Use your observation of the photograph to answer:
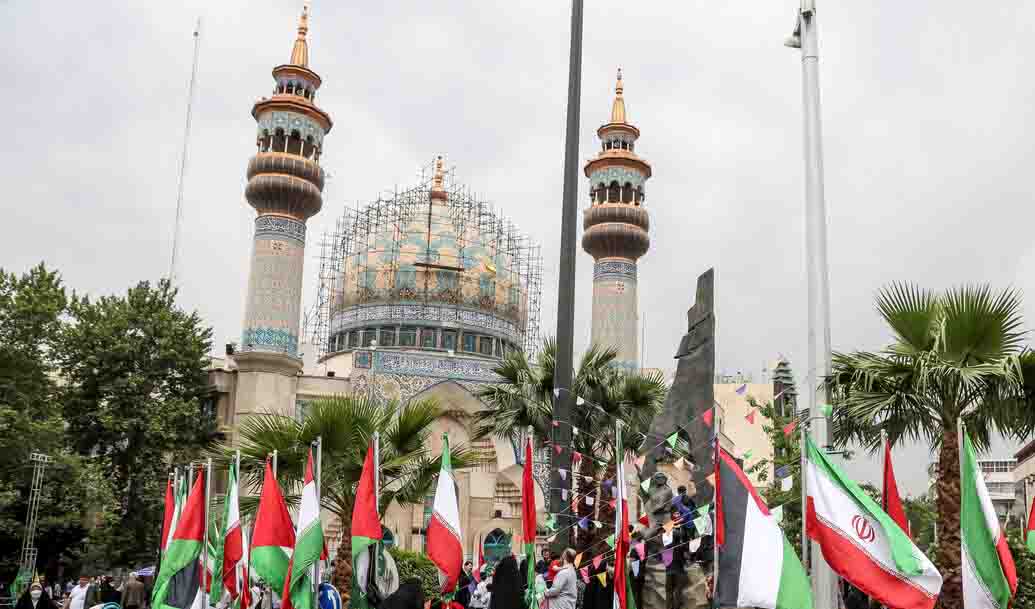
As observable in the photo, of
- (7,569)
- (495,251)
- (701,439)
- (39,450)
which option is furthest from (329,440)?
(495,251)

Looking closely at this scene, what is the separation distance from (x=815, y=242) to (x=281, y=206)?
1071 inches

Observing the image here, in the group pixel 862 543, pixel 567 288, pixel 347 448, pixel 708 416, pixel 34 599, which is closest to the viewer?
pixel 862 543

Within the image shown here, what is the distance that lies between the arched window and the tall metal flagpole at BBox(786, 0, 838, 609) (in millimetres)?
31360

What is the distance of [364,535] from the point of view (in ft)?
37.4

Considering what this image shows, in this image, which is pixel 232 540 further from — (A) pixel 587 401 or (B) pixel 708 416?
(A) pixel 587 401

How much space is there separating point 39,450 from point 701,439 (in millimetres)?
19374

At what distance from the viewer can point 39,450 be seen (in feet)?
80.9

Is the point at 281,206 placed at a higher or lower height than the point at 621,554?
higher

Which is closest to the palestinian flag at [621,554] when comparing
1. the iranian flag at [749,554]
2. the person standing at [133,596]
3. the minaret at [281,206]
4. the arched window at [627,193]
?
the iranian flag at [749,554]

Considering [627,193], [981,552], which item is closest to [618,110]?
[627,193]

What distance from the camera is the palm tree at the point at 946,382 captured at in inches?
421

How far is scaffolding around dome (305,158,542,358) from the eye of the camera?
4159 centimetres

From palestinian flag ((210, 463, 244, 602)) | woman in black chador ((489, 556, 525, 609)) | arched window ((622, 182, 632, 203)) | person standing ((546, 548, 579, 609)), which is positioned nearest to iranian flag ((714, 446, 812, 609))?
woman in black chador ((489, 556, 525, 609))

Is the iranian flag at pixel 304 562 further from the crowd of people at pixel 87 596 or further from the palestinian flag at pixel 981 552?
the palestinian flag at pixel 981 552
